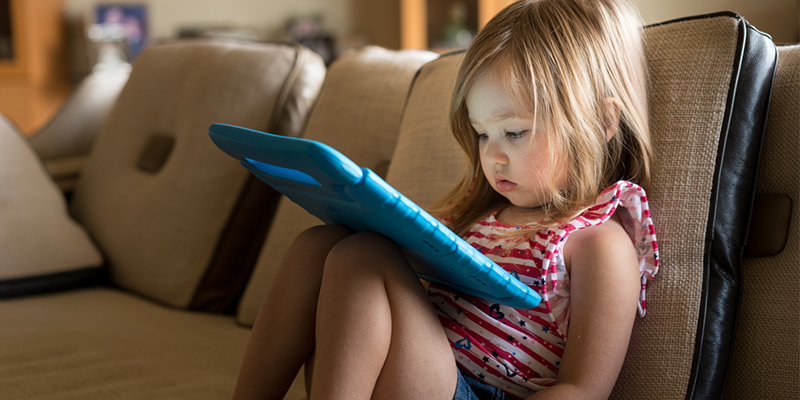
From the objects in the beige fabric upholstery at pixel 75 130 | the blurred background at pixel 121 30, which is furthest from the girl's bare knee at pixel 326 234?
the blurred background at pixel 121 30

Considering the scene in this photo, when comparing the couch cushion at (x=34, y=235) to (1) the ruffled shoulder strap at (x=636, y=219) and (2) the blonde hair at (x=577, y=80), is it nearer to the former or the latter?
(2) the blonde hair at (x=577, y=80)

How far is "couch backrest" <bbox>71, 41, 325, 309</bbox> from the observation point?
137cm

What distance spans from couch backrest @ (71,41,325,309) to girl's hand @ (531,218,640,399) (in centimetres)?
82

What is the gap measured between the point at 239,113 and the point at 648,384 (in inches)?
38.2

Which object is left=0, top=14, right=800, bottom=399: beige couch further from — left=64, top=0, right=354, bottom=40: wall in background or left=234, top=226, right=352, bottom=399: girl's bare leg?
left=64, top=0, right=354, bottom=40: wall in background

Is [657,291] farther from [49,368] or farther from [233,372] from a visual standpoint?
[49,368]

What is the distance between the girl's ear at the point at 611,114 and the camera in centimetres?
78

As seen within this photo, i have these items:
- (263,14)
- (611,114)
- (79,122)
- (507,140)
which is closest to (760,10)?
(611,114)

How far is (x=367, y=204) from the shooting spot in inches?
23.6

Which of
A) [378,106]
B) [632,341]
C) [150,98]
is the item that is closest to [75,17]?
[150,98]

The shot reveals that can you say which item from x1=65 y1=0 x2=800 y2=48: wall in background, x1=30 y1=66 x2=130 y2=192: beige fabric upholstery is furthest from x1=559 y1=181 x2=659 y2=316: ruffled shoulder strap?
x1=65 y1=0 x2=800 y2=48: wall in background

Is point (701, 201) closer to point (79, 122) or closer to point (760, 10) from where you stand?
point (760, 10)

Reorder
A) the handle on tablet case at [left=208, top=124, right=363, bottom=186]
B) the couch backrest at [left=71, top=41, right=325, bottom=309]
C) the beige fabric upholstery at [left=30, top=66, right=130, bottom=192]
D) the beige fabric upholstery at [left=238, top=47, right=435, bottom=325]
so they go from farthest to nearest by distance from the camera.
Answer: the beige fabric upholstery at [left=30, top=66, right=130, bottom=192] → the couch backrest at [left=71, top=41, right=325, bottom=309] → the beige fabric upholstery at [left=238, top=47, right=435, bottom=325] → the handle on tablet case at [left=208, top=124, right=363, bottom=186]

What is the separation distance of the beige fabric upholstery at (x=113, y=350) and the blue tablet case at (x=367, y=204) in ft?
1.22
